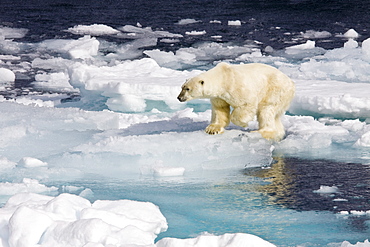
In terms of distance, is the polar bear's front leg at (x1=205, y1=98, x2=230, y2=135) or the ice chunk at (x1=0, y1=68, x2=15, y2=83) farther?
the ice chunk at (x1=0, y1=68, x2=15, y2=83)

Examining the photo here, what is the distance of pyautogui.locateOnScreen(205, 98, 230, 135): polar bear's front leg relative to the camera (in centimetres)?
560

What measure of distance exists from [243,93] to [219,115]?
0.39 meters

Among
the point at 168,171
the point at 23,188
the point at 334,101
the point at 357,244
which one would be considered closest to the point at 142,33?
the point at 334,101

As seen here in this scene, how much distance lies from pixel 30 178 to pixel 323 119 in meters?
3.54

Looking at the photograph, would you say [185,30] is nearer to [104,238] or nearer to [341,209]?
[341,209]

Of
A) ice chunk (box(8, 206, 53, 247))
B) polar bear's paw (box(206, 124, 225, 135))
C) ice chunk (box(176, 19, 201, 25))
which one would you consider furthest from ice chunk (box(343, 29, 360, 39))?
ice chunk (box(8, 206, 53, 247))

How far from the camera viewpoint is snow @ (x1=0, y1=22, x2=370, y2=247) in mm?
3100

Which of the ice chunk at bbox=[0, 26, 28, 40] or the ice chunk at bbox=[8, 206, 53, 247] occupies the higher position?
the ice chunk at bbox=[8, 206, 53, 247]

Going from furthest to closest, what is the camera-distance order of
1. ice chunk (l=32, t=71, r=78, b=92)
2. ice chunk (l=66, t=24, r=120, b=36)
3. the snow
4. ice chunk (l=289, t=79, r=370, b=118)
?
1. ice chunk (l=66, t=24, r=120, b=36)
2. ice chunk (l=32, t=71, r=78, b=92)
3. ice chunk (l=289, t=79, r=370, b=118)
4. the snow

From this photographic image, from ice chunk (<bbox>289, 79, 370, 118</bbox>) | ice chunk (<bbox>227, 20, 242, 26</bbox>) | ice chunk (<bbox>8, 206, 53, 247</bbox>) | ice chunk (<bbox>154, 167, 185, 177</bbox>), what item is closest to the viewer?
ice chunk (<bbox>8, 206, 53, 247</bbox>)

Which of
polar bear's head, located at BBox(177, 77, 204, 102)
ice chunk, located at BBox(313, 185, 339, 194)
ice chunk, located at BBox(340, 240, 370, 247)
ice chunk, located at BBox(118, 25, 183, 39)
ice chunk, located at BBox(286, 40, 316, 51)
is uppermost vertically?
polar bear's head, located at BBox(177, 77, 204, 102)

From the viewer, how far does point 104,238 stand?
9.79 feet

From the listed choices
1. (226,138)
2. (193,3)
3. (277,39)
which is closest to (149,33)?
(277,39)

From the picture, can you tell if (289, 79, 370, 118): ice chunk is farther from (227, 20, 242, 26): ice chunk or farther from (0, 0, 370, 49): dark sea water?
→ (227, 20, 242, 26): ice chunk
